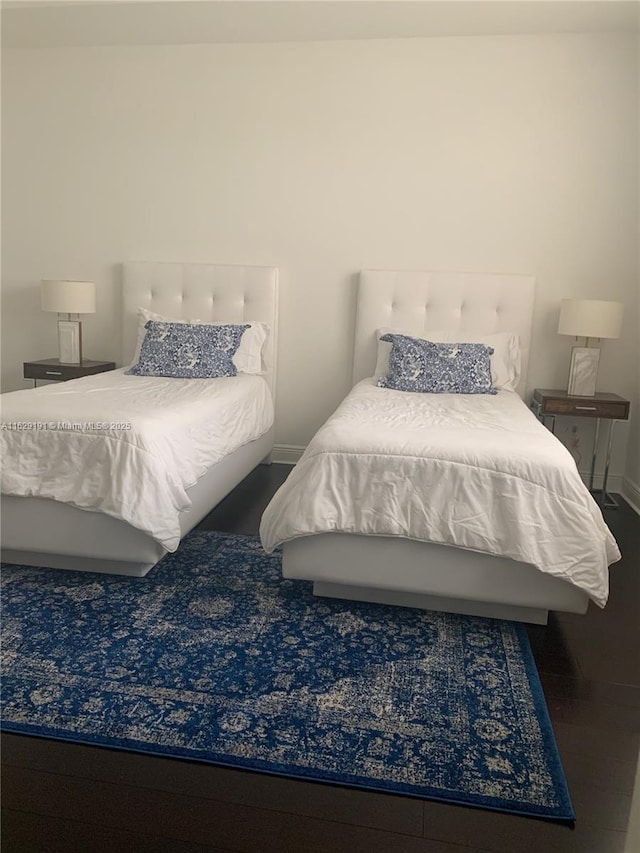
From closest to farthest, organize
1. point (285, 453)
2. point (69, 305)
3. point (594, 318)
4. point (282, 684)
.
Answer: point (282, 684) → point (594, 318) → point (69, 305) → point (285, 453)

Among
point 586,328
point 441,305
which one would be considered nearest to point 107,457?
point 441,305

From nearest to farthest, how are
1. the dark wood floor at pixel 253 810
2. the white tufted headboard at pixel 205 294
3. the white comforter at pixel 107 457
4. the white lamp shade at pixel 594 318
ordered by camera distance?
the dark wood floor at pixel 253 810 < the white comforter at pixel 107 457 < the white lamp shade at pixel 594 318 < the white tufted headboard at pixel 205 294

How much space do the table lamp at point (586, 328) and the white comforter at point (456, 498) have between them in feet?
5.06

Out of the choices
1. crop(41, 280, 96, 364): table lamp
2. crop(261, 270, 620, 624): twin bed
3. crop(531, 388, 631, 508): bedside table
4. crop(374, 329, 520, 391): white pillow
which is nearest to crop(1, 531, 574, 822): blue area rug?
crop(261, 270, 620, 624): twin bed

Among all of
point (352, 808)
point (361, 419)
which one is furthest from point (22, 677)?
point (361, 419)

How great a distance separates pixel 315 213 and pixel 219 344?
3.58ft

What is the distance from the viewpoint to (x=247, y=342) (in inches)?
169

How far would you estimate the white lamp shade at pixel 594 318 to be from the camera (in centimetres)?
374

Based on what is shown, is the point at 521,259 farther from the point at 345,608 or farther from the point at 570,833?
the point at 570,833

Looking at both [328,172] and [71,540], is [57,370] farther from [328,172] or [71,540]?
[328,172]

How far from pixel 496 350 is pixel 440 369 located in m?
0.51

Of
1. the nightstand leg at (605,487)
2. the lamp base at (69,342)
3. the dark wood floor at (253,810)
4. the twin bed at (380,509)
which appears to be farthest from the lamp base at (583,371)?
the lamp base at (69,342)

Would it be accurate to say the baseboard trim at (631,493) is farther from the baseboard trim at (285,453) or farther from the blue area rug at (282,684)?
the baseboard trim at (285,453)

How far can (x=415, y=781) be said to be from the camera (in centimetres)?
161
